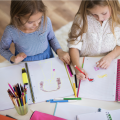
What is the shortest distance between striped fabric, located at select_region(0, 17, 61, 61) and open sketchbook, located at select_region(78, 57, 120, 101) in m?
0.35

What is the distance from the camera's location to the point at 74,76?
778 mm

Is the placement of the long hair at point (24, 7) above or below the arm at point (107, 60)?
above

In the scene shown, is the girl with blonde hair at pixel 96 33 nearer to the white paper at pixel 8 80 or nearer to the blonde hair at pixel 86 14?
the blonde hair at pixel 86 14

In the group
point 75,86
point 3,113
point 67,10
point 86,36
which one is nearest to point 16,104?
point 3,113

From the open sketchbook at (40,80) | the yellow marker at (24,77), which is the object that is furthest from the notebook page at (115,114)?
the yellow marker at (24,77)

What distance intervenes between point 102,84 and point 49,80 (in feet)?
0.88

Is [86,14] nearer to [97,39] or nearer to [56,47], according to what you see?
[97,39]

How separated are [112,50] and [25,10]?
592 millimetres

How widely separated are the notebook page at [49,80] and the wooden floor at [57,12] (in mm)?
1104

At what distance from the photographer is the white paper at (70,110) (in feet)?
2.06

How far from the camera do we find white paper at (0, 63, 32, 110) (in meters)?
0.68

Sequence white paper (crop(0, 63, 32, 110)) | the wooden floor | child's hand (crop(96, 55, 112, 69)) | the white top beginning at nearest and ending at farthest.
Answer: white paper (crop(0, 63, 32, 110)), child's hand (crop(96, 55, 112, 69)), the white top, the wooden floor

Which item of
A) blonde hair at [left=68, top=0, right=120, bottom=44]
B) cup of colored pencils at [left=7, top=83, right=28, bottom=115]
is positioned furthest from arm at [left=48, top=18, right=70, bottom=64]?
cup of colored pencils at [left=7, top=83, right=28, bottom=115]

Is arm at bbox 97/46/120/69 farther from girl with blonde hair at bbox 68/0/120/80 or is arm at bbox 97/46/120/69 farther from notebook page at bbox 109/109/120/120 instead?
notebook page at bbox 109/109/120/120
